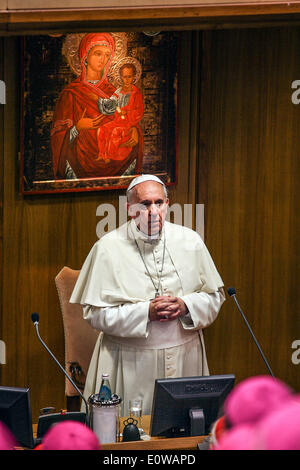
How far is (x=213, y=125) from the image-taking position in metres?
5.50

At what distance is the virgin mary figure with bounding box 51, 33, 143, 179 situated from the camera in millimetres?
5113

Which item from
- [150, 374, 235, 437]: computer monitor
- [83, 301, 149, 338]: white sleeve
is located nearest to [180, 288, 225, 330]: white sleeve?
[83, 301, 149, 338]: white sleeve

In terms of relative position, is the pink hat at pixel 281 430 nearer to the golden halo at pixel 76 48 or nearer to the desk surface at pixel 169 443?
the desk surface at pixel 169 443

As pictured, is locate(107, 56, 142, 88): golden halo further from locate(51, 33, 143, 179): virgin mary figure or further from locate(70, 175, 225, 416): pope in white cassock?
locate(70, 175, 225, 416): pope in white cassock

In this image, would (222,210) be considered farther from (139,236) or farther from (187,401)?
(187,401)

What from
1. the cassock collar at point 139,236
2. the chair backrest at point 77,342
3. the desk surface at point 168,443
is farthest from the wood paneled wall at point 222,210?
the desk surface at point 168,443

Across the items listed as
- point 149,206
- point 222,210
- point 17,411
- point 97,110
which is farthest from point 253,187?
point 17,411

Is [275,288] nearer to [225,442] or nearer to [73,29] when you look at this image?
[73,29]

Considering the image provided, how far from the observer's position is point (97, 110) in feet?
17.2

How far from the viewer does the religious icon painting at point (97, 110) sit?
5035mm

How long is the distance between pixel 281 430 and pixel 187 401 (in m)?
2.53

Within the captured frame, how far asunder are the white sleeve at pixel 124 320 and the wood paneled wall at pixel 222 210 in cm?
126

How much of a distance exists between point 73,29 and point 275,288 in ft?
10.1
